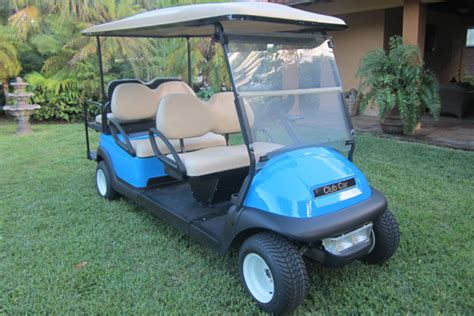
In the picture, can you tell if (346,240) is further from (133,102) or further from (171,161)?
(133,102)

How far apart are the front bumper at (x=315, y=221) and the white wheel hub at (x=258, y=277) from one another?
0.61 ft

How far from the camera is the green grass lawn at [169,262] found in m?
2.18

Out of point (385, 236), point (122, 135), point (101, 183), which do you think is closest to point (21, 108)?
point (101, 183)

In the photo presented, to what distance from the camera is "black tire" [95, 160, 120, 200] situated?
3.70m

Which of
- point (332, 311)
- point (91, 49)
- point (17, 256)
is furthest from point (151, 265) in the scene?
point (91, 49)

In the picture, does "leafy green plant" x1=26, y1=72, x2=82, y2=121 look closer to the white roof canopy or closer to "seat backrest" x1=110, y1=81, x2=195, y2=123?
"seat backrest" x1=110, y1=81, x2=195, y2=123

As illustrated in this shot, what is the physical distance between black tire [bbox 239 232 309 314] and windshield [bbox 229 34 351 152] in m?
0.65

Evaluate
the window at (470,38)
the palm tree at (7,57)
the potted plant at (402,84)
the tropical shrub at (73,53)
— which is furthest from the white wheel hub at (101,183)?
the window at (470,38)

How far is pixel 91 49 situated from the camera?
8.24 meters

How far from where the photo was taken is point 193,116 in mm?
3285

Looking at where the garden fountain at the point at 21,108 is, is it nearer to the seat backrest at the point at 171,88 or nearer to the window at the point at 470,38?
the seat backrest at the point at 171,88

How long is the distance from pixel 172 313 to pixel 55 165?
3635 mm

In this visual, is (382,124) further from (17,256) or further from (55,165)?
(17,256)

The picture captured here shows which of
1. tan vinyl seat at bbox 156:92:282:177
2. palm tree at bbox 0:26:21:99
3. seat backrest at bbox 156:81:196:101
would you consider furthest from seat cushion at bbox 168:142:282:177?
palm tree at bbox 0:26:21:99
